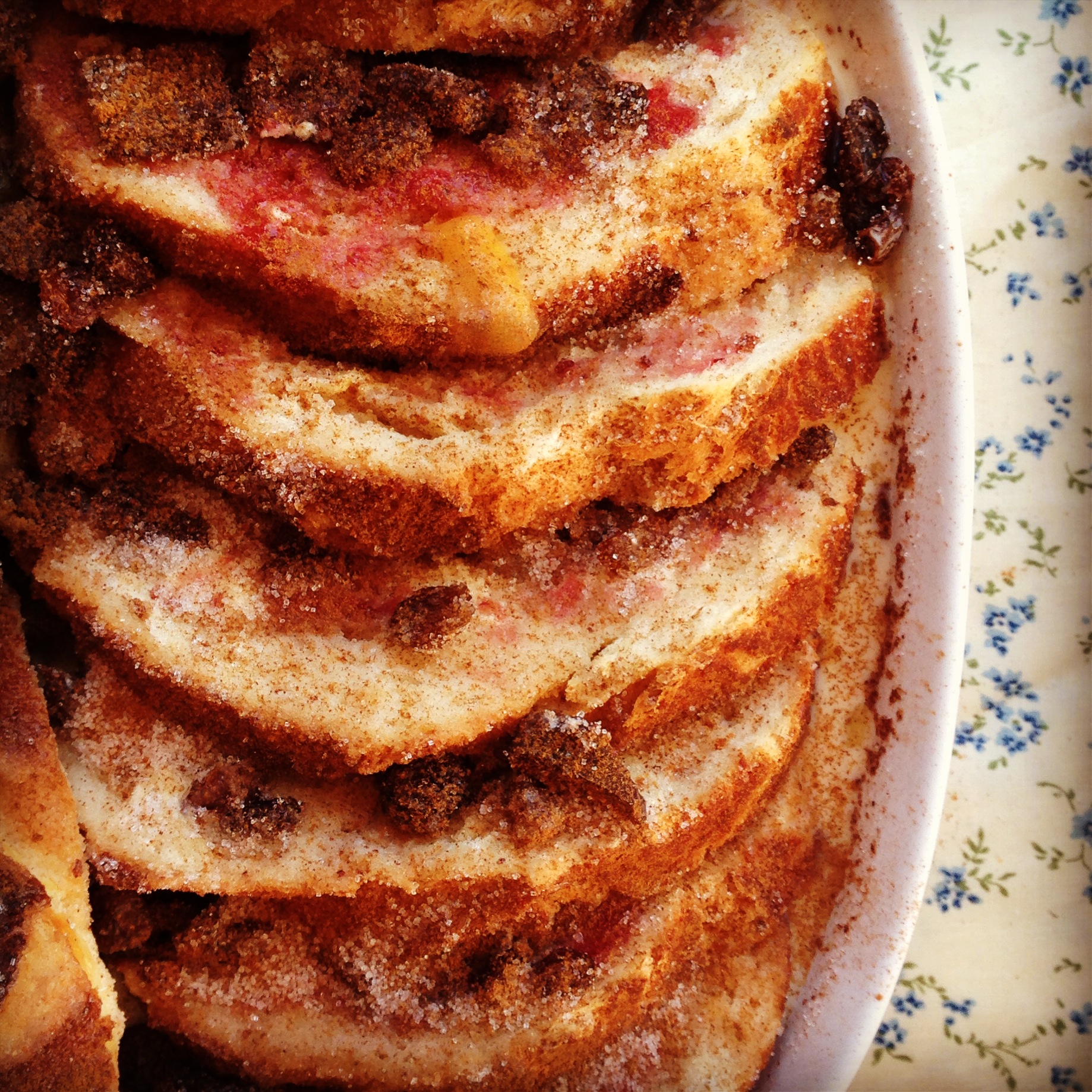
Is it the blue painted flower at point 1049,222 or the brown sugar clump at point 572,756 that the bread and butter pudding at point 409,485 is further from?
the blue painted flower at point 1049,222

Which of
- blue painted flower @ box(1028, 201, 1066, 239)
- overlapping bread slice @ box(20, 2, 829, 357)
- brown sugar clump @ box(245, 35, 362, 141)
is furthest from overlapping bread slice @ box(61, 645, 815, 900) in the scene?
blue painted flower @ box(1028, 201, 1066, 239)

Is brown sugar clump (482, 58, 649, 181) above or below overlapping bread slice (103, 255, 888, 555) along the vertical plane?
above

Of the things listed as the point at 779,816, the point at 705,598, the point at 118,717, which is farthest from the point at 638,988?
the point at 118,717

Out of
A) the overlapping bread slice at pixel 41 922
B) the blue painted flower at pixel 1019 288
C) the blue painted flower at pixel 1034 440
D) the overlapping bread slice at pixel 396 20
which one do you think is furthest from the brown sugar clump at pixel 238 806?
the blue painted flower at pixel 1019 288

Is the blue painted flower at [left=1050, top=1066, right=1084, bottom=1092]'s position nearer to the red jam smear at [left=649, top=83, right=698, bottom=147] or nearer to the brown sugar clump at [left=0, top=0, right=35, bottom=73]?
the red jam smear at [left=649, top=83, right=698, bottom=147]

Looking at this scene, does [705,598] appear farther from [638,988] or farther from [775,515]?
[638,988]

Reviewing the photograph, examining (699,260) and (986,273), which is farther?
(986,273)
